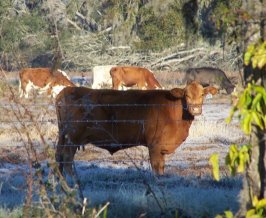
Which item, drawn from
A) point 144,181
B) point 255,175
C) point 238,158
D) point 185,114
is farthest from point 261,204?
point 185,114

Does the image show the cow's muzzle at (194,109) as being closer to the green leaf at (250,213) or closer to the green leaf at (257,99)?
the green leaf at (250,213)

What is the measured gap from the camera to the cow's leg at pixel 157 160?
35.0ft

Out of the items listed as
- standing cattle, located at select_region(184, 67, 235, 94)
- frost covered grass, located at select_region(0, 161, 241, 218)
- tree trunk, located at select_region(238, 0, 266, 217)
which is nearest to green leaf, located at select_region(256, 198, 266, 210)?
tree trunk, located at select_region(238, 0, 266, 217)

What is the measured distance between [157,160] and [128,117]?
75 centimetres

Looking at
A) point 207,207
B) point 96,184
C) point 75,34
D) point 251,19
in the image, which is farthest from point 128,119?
point 75,34

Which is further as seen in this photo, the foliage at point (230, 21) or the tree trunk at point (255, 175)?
the tree trunk at point (255, 175)

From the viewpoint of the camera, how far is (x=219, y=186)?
9094 millimetres

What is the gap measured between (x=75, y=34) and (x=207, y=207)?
3460 centimetres

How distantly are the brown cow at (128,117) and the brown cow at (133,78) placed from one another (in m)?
17.4

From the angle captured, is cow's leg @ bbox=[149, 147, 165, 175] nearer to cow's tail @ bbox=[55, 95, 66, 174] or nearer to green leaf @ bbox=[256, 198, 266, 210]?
cow's tail @ bbox=[55, 95, 66, 174]

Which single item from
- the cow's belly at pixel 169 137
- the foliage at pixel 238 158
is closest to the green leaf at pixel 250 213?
the foliage at pixel 238 158

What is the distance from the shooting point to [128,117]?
1109cm

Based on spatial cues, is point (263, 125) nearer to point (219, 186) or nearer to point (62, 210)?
point (62, 210)

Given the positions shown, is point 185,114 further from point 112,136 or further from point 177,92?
point 112,136
